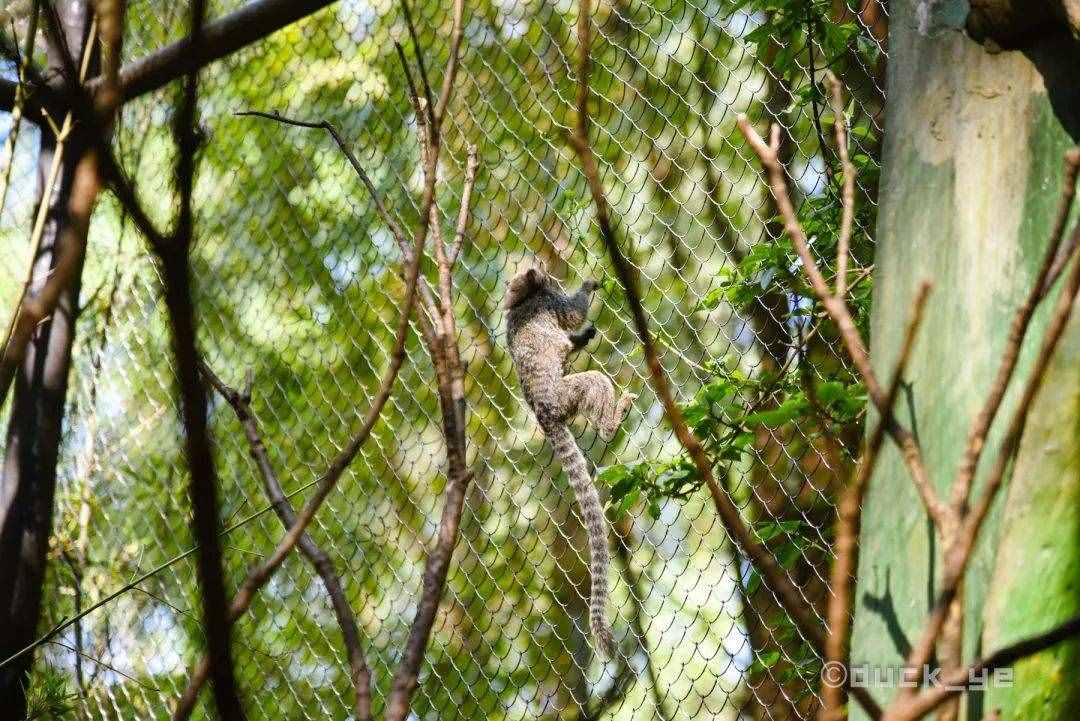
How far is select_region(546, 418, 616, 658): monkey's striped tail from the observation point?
2690 millimetres

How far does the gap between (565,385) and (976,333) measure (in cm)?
232

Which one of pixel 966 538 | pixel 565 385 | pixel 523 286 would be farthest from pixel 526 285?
pixel 966 538

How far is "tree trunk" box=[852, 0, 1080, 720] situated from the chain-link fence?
1.96 meters

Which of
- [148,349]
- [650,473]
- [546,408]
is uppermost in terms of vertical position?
[148,349]

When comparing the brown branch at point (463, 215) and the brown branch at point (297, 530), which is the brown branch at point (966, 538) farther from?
the brown branch at point (463, 215)

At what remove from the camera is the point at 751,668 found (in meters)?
2.49

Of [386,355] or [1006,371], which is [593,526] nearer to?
[386,355]

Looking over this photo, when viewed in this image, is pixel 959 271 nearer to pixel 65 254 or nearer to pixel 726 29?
pixel 65 254

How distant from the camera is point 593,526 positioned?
9.55 feet

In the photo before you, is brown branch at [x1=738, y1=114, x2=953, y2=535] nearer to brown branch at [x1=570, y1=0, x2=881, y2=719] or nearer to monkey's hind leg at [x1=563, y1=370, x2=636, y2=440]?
brown branch at [x1=570, y1=0, x2=881, y2=719]

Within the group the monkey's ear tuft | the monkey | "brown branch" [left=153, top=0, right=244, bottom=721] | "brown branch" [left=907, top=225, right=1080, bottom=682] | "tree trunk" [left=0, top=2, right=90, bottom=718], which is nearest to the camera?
"brown branch" [left=153, top=0, right=244, bottom=721]

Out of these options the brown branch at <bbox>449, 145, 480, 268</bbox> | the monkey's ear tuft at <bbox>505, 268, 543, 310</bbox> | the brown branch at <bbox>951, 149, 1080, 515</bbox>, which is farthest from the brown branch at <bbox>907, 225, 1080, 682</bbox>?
the monkey's ear tuft at <bbox>505, 268, 543, 310</bbox>

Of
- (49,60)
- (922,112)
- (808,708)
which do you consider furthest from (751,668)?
(49,60)

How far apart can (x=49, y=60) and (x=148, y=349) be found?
145 centimetres
